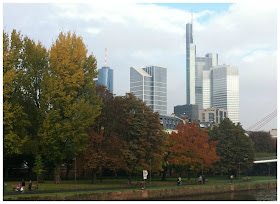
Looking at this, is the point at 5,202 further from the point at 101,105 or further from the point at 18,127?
the point at 101,105

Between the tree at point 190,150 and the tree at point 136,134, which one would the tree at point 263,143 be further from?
the tree at point 136,134

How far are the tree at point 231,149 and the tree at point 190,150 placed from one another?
1257 cm

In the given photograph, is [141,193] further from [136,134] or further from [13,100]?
[13,100]

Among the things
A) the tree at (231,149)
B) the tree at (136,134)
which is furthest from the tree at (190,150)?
the tree at (231,149)

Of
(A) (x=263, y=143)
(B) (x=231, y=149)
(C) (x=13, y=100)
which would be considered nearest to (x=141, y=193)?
(C) (x=13, y=100)

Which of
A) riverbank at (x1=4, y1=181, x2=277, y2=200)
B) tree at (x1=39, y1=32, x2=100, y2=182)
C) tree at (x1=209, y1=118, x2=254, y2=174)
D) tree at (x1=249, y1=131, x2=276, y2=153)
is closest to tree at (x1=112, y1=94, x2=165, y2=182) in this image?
tree at (x1=39, y1=32, x2=100, y2=182)

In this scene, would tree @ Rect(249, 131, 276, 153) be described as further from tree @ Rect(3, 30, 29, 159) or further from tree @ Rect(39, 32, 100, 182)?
tree @ Rect(3, 30, 29, 159)

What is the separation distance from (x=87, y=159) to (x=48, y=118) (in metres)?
8.84

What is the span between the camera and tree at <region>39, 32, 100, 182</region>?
55312 mm

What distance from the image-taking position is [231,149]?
3524 inches

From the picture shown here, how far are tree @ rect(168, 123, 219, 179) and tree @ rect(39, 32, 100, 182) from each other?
64.9ft

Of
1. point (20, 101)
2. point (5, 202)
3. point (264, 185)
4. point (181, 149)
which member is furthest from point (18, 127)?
point (264, 185)

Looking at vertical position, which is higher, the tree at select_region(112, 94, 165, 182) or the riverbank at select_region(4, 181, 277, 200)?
the tree at select_region(112, 94, 165, 182)

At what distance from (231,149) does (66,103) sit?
44300 millimetres
